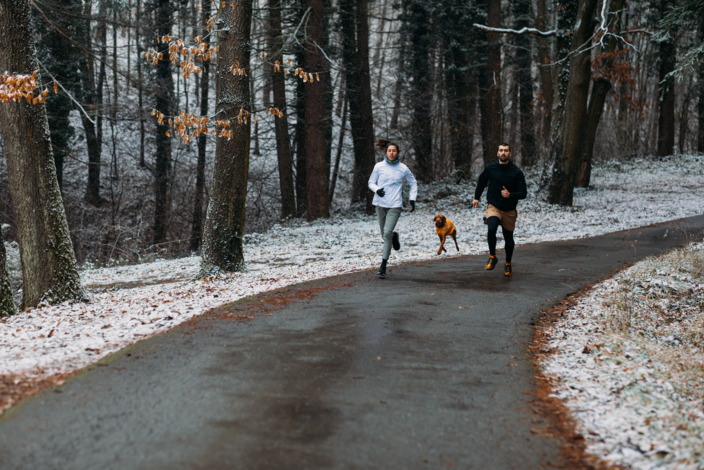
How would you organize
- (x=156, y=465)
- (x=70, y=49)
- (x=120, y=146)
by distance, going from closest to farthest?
→ (x=156, y=465)
(x=70, y=49)
(x=120, y=146)

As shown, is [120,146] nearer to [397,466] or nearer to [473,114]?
[473,114]

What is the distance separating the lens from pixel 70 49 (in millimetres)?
23922

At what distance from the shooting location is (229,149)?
11516mm

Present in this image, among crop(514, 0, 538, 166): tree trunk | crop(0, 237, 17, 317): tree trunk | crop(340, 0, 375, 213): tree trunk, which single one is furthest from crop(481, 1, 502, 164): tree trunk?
crop(0, 237, 17, 317): tree trunk

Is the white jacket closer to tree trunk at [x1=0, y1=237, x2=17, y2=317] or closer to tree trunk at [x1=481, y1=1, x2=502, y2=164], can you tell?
tree trunk at [x1=0, y1=237, x2=17, y2=317]

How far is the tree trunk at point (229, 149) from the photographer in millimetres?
11422

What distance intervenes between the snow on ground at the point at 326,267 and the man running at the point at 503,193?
1.28 m

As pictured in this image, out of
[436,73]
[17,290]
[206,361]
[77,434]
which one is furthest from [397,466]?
[436,73]

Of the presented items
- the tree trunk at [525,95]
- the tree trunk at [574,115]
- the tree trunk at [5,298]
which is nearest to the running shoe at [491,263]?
the tree trunk at [5,298]

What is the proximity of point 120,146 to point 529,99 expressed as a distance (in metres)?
25.3

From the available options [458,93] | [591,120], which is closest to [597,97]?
[591,120]

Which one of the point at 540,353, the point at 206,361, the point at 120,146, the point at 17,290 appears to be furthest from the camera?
the point at 120,146

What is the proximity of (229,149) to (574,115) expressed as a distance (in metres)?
15.7

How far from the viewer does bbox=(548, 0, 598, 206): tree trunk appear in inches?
872
